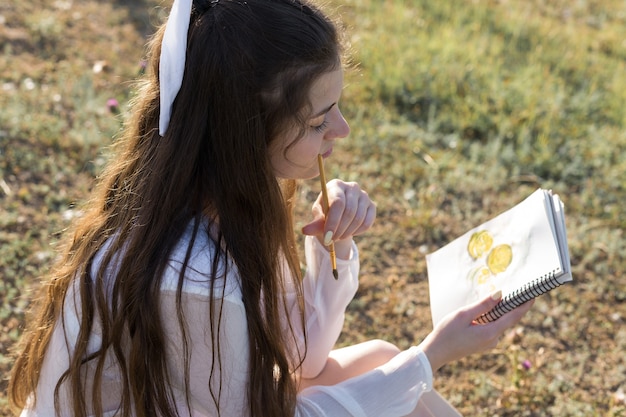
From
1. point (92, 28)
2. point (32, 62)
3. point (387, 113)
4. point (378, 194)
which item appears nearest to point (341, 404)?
point (378, 194)

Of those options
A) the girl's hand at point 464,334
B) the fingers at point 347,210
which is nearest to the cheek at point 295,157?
the fingers at point 347,210

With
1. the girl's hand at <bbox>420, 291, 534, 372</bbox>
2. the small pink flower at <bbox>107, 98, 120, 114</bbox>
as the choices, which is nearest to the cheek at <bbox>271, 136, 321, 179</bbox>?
the girl's hand at <bbox>420, 291, 534, 372</bbox>

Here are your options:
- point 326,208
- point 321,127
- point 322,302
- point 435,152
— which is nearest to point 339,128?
point 321,127

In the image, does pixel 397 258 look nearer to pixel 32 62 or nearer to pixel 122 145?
pixel 122 145

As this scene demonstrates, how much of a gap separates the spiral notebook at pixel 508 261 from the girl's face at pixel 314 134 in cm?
54

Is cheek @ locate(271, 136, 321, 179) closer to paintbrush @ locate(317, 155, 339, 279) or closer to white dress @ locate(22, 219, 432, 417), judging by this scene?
paintbrush @ locate(317, 155, 339, 279)

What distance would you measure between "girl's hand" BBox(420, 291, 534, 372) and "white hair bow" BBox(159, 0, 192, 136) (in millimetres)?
796

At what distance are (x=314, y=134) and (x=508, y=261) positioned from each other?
24.5 inches

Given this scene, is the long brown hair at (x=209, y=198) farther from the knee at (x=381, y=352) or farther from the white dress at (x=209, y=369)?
the knee at (x=381, y=352)

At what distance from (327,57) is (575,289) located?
1.81 m

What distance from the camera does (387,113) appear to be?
387 cm

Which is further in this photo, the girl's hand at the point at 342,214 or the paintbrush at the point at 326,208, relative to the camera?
the girl's hand at the point at 342,214

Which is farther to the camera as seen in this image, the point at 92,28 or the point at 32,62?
the point at 92,28

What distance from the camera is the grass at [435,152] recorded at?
8.77 feet
